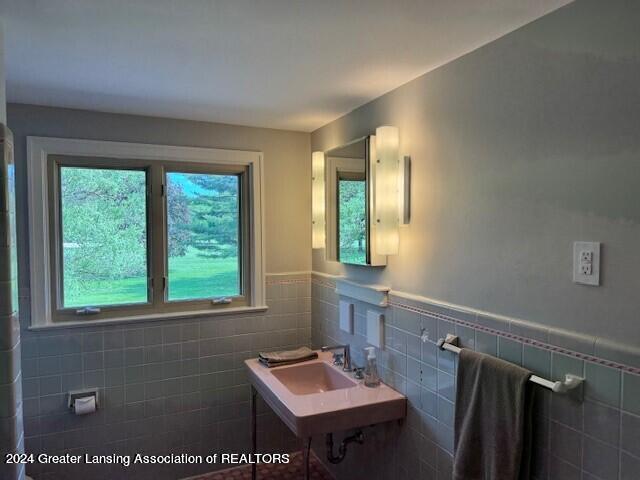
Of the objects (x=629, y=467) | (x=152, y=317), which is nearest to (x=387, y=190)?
(x=629, y=467)

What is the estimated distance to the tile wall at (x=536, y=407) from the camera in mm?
1215

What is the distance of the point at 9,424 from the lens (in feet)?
4.87

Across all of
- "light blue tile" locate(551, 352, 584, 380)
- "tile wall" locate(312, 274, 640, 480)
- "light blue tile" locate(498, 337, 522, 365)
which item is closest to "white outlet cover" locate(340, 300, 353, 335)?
"tile wall" locate(312, 274, 640, 480)

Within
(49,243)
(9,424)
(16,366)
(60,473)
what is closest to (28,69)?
(49,243)

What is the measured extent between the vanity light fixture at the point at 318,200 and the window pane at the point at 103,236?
1019mm

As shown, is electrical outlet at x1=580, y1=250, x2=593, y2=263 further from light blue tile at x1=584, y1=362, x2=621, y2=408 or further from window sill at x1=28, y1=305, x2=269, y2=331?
window sill at x1=28, y1=305, x2=269, y2=331

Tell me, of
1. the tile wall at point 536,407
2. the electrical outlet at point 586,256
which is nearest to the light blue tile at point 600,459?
the tile wall at point 536,407

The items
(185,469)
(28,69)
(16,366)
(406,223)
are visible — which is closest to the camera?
(16,366)

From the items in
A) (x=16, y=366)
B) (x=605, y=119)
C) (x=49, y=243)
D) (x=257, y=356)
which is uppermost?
(x=605, y=119)

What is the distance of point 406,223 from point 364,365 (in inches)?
33.1

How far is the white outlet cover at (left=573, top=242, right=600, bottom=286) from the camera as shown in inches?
49.5

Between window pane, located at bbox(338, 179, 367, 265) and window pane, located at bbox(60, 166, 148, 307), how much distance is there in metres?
1.18

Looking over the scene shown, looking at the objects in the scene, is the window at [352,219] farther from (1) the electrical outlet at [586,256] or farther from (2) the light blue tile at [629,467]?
(2) the light blue tile at [629,467]

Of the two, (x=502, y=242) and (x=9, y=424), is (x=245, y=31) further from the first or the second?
(x=9, y=424)
